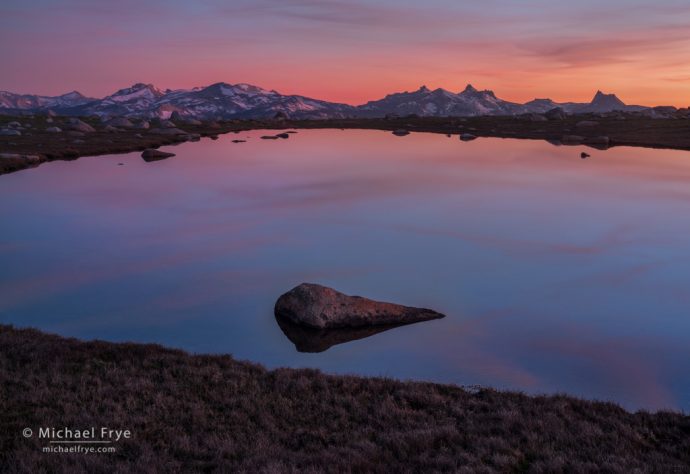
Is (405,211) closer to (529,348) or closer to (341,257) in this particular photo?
(341,257)

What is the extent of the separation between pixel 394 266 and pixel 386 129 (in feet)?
437

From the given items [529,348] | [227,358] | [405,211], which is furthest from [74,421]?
[405,211]

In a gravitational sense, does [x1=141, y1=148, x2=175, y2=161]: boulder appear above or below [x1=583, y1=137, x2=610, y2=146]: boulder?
below

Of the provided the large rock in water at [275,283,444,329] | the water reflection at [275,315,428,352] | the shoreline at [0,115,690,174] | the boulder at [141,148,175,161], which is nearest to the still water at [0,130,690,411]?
the water reflection at [275,315,428,352]

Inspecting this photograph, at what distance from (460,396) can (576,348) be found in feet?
22.3

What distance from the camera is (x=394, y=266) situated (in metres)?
29.3

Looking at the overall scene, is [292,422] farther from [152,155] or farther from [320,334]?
[152,155]

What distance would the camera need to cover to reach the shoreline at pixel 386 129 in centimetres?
7594

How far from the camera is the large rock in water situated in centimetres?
2062

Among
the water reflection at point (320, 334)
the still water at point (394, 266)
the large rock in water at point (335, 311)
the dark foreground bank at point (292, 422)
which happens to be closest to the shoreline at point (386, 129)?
the still water at point (394, 266)

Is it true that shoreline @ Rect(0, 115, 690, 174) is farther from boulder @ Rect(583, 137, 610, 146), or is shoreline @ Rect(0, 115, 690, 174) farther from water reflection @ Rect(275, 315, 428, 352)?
water reflection @ Rect(275, 315, 428, 352)

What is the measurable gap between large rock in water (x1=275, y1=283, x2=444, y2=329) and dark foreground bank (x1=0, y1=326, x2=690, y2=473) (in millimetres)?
4549

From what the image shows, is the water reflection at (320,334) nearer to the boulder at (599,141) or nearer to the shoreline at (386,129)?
the shoreline at (386,129)

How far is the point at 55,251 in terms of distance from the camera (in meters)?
31.6
